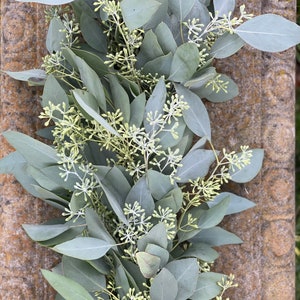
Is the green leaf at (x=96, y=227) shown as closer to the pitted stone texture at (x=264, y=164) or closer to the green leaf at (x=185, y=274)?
the green leaf at (x=185, y=274)

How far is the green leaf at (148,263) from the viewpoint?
0.80 metres

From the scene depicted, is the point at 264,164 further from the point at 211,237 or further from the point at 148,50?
the point at 148,50

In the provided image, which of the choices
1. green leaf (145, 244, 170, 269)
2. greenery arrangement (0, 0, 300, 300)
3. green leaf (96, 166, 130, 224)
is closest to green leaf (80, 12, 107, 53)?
greenery arrangement (0, 0, 300, 300)

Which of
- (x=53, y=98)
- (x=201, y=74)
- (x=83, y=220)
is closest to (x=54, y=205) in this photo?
(x=83, y=220)

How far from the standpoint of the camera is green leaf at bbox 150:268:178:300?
2.67ft

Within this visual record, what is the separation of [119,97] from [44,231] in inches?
9.1

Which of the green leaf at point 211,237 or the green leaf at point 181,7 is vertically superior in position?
the green leaf at point 181,7

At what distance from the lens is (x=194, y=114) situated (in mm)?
887

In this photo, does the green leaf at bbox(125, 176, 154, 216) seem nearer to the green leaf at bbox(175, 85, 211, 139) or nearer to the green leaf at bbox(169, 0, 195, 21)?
the green leaf at bbox(175, 85, 211, 139)

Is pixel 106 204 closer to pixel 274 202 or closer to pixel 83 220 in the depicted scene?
pixel 83 220

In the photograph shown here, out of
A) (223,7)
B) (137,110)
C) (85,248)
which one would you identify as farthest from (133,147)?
(223,7)

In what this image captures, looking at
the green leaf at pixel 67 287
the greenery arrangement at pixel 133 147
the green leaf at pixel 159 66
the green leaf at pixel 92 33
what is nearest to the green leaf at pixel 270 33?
the greenery arrangement at pixel 133 147

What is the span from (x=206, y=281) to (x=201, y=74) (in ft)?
1.04

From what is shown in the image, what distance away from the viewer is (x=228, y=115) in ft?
3.30
